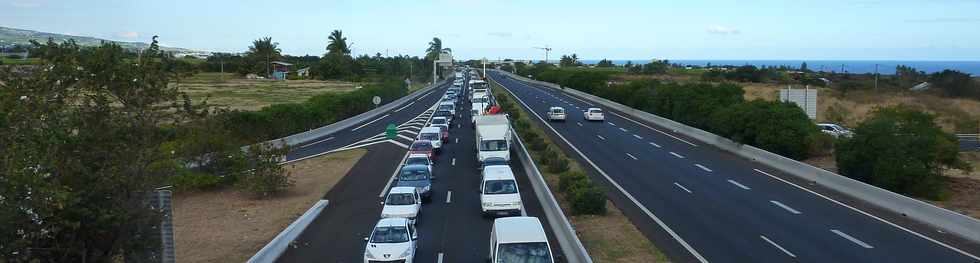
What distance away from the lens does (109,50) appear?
12.8 meters

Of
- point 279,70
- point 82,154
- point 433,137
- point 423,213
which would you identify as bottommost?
point 423,213

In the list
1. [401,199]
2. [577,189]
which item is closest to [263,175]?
[401,199]

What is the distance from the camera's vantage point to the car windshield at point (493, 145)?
34.8 meters

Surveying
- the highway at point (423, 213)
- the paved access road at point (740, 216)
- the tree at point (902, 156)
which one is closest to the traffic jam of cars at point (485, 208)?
the highway at point (423, 213)

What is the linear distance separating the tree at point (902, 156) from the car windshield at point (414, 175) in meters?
17.6

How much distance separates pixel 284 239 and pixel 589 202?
9884 millimetres

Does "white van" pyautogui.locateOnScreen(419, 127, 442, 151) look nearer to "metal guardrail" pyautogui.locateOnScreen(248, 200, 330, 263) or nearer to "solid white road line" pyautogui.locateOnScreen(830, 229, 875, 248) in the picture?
"metal guardrail" pyautogui.locateOnScreen(248, 200, 330, 263)

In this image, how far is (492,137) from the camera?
35188mm

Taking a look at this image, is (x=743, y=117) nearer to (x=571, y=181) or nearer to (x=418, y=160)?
(x=571, y=181)

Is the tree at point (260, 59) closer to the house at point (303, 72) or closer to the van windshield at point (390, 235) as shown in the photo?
the house at point (303, 72)

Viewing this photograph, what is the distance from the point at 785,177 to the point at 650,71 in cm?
12205

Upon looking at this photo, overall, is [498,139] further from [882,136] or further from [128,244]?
[128,244]

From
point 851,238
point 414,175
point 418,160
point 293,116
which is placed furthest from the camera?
point 293,116

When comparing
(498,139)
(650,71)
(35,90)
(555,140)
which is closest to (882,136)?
(498,139)
